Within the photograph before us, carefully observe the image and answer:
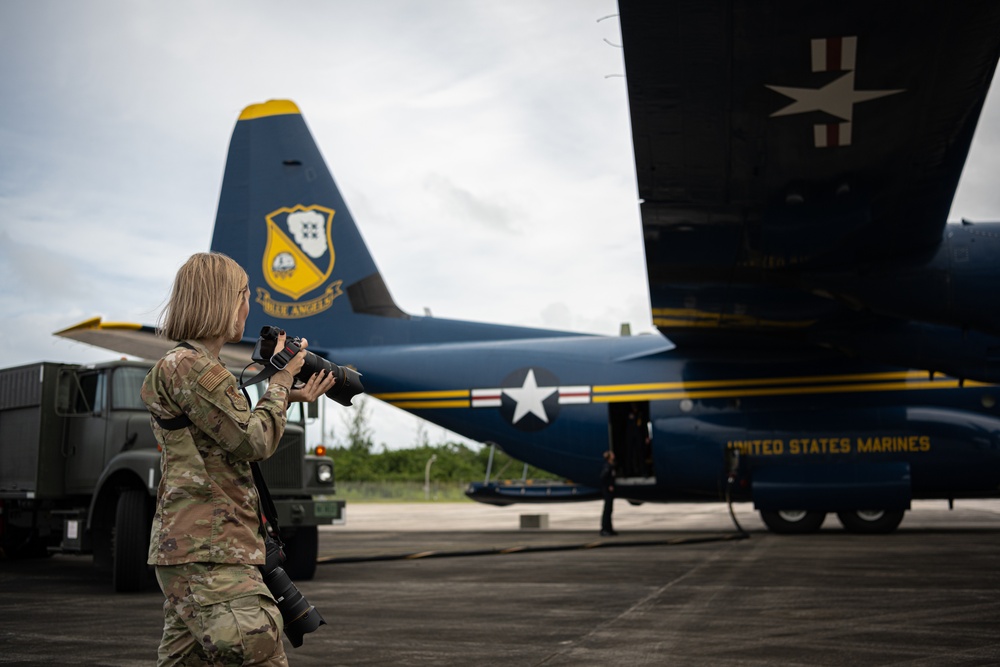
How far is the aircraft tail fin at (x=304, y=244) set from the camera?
648 inches

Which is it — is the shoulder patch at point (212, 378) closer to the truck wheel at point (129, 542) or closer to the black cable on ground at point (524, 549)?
the truck wheel at point (129, 542)

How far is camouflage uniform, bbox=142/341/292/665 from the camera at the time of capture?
2.38m

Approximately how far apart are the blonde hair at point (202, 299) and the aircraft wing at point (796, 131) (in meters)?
4.50

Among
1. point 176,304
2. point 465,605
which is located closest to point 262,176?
point 465,605

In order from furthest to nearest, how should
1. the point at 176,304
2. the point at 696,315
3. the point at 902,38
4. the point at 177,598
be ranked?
the point at 696,315 < the point at 902,38 < the point at 176,304 < the point at 177,598

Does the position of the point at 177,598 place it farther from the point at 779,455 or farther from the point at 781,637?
the point at 779,455

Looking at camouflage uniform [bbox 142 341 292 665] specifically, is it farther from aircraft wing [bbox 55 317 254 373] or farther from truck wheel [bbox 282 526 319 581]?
aircraft wing [bbox 55 317 254 373]

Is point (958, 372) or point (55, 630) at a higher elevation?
point (958, 372)

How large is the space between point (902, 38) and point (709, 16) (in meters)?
1.67

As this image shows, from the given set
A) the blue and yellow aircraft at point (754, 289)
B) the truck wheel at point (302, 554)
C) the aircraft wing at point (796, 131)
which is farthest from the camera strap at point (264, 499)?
the truck wheel at point (302, 554)

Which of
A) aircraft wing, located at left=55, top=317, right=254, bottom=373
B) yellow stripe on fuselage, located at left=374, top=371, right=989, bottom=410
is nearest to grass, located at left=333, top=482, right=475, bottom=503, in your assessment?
yellow stripe on fuselage, located at left=374, top=371, right=989, bottom=410

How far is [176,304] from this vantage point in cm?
259

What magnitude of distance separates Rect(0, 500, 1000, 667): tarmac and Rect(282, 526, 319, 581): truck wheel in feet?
0.49

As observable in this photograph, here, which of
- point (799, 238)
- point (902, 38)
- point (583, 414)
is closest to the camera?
point (902, 38)
